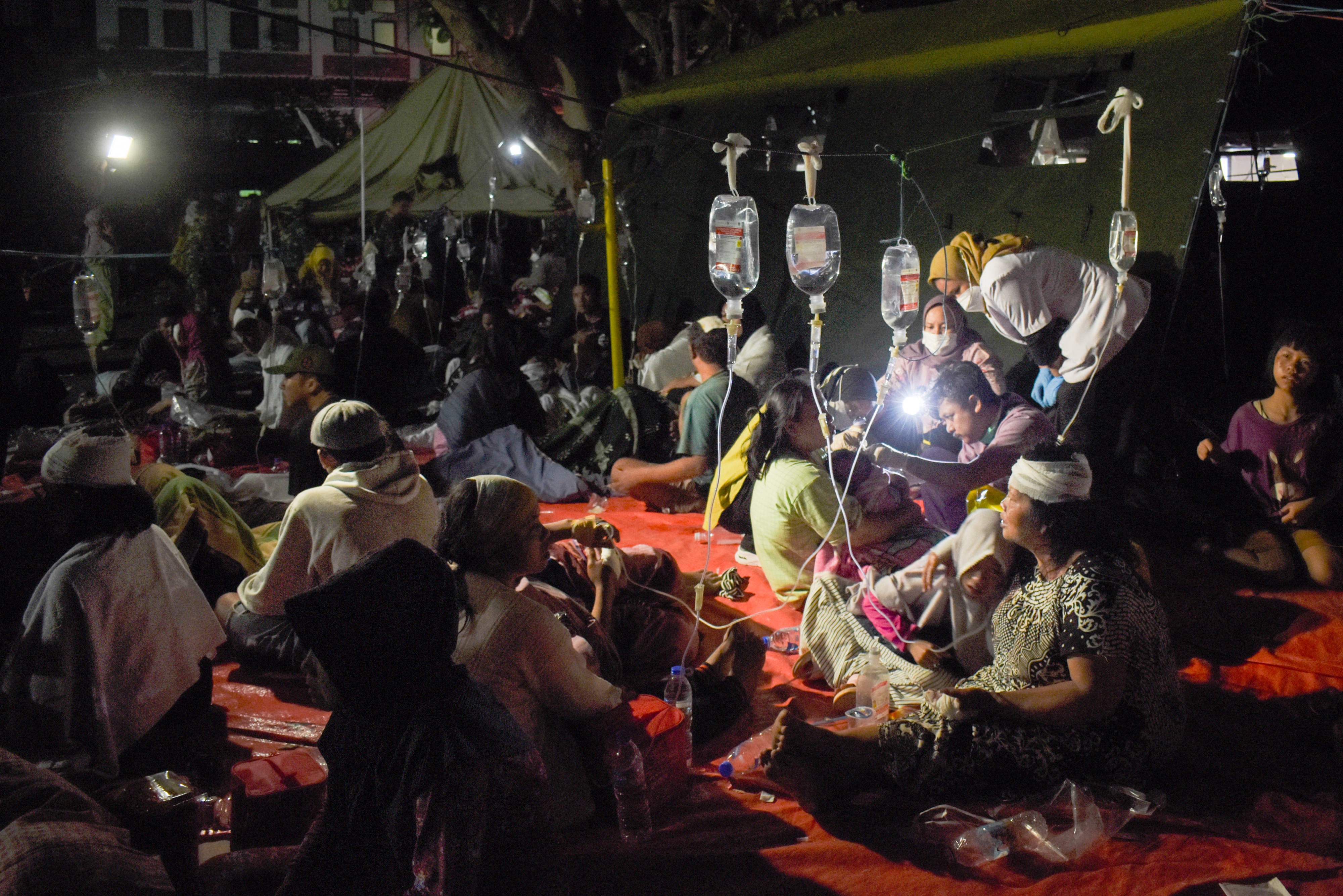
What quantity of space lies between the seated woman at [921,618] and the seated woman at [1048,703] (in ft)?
1.40

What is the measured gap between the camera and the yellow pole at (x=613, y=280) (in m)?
7.94

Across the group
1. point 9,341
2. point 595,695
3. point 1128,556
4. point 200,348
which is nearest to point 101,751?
point 595,695

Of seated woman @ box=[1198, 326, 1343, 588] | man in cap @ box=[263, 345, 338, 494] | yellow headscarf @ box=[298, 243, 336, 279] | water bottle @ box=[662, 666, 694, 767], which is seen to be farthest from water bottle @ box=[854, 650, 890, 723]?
yellow headscarf @ box=[298, 243, 336, 279]

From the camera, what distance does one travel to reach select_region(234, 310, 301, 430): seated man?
7.63 metres

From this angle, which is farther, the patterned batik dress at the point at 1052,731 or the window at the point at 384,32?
the window at the point at 384,32

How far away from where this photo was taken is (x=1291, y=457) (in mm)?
5172

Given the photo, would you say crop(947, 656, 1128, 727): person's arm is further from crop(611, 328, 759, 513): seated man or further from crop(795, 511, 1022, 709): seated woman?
crop(611, 328, 759, 513): seated man

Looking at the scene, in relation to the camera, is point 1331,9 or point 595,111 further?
point 595,111

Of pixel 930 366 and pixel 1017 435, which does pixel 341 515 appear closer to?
pixel 1017 435

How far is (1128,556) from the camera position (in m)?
3.51

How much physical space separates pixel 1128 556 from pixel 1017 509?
2.40 ft

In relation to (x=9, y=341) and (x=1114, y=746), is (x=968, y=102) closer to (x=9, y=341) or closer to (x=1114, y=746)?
(x=1114, y=746)

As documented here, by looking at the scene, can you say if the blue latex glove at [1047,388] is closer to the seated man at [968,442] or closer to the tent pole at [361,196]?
the seated man at [968,442]

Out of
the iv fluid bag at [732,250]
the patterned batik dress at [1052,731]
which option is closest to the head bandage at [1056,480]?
the patterned batik dress at [1052,731]
